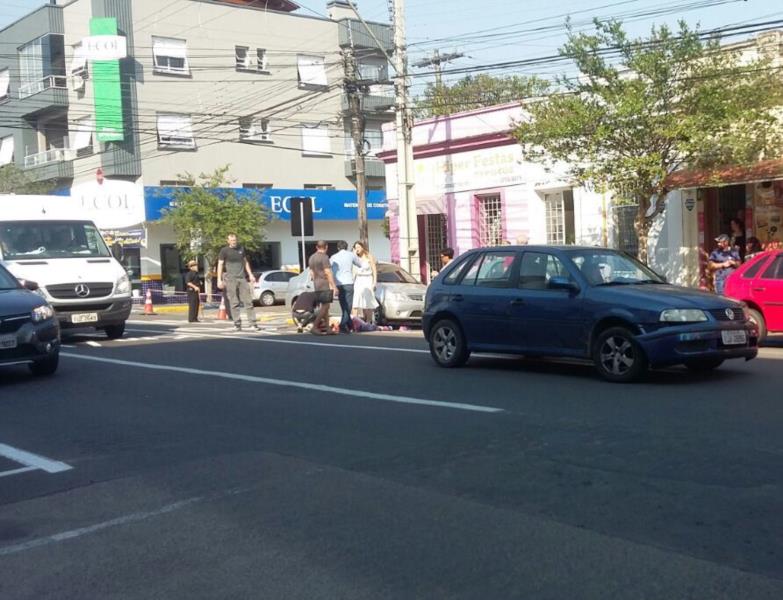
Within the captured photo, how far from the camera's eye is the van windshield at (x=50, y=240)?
1739 cm

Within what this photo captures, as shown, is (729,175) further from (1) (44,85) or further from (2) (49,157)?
(2) (49,157)

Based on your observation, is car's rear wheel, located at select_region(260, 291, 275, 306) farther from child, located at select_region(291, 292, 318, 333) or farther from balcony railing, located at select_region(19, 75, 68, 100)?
child, located at select_region(291, 292, 318, 333)

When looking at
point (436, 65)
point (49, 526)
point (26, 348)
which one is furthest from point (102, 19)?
point (49, 526)

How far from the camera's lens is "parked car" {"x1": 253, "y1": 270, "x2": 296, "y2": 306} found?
117ft

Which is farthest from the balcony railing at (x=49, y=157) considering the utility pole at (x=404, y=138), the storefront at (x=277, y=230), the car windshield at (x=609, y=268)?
the car windshield at (x=609, y=268)

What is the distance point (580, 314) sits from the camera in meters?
11.1

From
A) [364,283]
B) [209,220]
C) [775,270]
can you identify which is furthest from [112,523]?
[209,220]

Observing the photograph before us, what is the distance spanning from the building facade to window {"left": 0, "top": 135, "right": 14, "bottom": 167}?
10 cm

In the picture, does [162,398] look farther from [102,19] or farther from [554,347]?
[102,19]

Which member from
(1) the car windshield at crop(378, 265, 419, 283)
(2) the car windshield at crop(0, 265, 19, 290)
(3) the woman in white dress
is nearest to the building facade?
(1) the car windshield at crop(378, 265, 419, 283)

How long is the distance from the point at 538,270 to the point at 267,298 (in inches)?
973

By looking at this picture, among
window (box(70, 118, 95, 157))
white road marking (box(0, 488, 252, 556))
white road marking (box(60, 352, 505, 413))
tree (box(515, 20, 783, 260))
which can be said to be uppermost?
window (box(70, 118, 95, 157))

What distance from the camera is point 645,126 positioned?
18812 millimetres

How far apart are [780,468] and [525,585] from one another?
274cm
